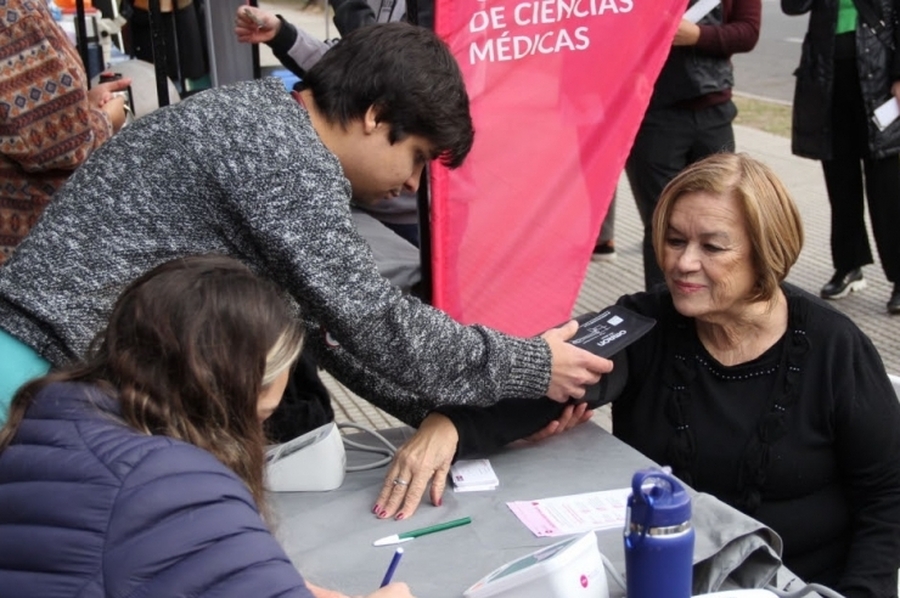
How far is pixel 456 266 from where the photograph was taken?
3344 mm

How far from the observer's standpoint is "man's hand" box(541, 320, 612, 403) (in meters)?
2.27

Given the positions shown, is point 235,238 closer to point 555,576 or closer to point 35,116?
point 555,576

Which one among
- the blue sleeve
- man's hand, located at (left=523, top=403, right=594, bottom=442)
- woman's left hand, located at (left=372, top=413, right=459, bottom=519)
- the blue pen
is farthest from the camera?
man's hand, located at (left=523, top=403, right=594, bottom=442)

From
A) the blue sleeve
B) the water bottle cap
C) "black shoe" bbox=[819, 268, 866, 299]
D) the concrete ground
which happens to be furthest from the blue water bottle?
"black shoe" bbox=[819, 268, 866, 299]

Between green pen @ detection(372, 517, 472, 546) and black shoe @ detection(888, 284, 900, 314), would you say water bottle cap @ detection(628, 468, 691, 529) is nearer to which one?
green pen @ detection(372, 517, 472, 546)

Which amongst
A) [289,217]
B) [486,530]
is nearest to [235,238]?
[289,217]

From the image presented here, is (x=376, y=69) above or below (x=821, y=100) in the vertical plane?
above

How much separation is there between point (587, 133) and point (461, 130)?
1225 millimetres

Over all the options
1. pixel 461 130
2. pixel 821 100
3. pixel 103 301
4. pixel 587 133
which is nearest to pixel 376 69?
pixel 461 130

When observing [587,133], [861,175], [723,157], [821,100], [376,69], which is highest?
[376,69]

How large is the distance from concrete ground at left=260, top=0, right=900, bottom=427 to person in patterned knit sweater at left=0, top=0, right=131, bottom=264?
1563mm

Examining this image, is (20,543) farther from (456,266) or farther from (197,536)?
(456,266)

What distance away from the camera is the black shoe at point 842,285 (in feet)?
17.8

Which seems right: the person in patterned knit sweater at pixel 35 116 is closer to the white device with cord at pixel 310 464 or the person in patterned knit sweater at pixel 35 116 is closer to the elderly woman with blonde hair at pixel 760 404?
the white device with cord at pixel 310 464
